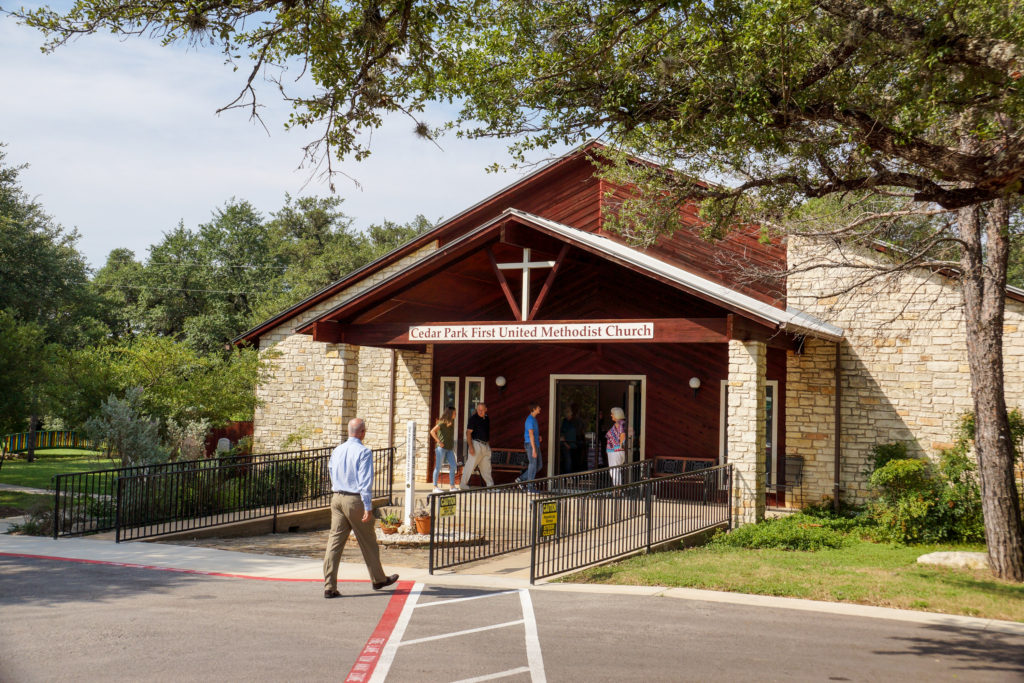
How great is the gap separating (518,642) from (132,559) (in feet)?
19.2

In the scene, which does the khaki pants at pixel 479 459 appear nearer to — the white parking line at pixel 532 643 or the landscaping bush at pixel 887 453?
the landscaping bush at pixel 887 453

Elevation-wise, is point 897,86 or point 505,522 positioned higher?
point 897,86

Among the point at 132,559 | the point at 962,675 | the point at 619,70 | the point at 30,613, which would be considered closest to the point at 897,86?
the point at 619,70

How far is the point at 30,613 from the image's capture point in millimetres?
7809

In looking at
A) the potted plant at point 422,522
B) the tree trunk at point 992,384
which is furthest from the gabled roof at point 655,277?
the potted plant at point 422,522

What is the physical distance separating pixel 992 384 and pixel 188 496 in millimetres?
12075

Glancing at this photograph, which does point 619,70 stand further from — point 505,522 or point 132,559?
point 132,559

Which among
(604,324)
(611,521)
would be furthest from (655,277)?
(611,521)

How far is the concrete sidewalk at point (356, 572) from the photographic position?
8.84 metres

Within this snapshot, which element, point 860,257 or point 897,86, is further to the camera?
point 860,257

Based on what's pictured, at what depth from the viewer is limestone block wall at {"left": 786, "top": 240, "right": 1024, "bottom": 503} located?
15.2 meters

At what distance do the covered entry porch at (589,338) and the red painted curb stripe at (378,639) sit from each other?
6.40 metres

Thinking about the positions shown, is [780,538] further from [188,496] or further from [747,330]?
[188,496]

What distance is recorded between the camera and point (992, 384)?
11812 millimetres
